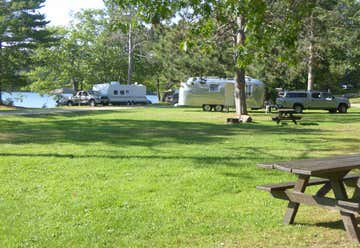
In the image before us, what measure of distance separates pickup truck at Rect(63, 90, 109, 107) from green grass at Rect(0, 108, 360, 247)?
123 feet

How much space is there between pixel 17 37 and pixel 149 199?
1474 inches

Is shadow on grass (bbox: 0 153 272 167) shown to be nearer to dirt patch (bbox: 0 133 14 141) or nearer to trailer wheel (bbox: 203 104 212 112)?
dirt patch (bbox: 0 133 14 141)

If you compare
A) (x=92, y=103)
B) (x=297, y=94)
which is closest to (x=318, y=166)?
(x=297, y=94)

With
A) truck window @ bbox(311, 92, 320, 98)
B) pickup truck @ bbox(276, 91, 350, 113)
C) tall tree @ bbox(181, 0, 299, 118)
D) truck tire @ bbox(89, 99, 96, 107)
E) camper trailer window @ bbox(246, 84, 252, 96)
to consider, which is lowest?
truck tire @ bbox(89, 99, 96, 107)

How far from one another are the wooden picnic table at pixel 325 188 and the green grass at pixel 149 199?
203 mm

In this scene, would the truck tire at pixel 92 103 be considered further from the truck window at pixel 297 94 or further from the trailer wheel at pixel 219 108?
the truck window at pixel 297 94

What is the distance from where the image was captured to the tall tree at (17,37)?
4028 cm

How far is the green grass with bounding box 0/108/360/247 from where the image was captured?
16.8 feet

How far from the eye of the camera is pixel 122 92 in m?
52.2

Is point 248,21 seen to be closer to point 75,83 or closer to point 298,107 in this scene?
point 298,107

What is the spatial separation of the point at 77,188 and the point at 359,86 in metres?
72.8

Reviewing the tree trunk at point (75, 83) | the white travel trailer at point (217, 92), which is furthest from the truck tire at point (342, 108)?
the tree trunk at point (75, 83)

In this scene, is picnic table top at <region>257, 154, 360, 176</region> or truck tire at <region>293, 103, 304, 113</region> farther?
truck tire at <region>293, 103, 304, 113</region>

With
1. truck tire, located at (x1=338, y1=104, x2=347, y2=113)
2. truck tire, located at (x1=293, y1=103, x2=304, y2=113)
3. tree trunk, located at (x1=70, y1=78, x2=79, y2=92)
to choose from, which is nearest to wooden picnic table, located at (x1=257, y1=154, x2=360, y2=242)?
truck tire, located at (x1=293, y1=103, x2=304, y2=113)
